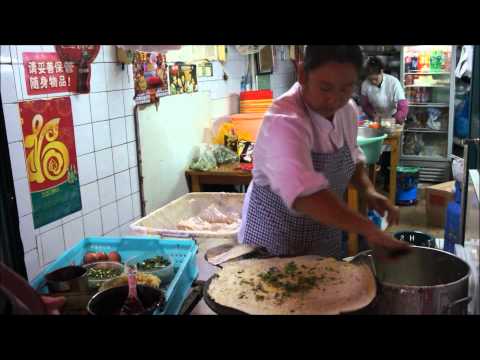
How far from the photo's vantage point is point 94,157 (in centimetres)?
265

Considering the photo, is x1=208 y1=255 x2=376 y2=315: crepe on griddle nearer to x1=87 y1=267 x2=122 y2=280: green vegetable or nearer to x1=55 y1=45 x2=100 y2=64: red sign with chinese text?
x1=87 y1=267 x2=122 y2=280: green vegetable

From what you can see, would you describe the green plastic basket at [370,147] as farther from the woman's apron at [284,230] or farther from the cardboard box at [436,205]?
the cardboard box at [436,205]

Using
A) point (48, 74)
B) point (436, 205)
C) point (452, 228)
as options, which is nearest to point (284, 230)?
point (452, 228)

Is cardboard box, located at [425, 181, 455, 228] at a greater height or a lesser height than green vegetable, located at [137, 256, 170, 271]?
lesser

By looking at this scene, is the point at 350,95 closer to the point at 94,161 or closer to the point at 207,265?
the point at 207,265

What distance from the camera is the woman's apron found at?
1421mm

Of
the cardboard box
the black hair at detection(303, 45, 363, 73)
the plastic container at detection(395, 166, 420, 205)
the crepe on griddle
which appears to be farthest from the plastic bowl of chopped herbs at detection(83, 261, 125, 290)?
the plastic container at detection(395, 166, 420, 205)

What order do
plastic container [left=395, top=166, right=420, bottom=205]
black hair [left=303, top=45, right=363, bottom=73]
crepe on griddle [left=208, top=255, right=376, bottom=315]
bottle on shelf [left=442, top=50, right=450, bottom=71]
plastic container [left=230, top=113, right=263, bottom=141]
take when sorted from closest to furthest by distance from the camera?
black hair [left=303, top=45, right=363, bottom=73], crepe on griddle [left=208, top=255, right=376, bottom=315], plastic container [left=230, top=113, right=263, bottom=141], plastic container [left=395, top=166, right=420, bottom=205], bottle on shelf [left=442, top=50, right=450, bottom=71]

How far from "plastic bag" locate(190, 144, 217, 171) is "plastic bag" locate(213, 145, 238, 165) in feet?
0.09

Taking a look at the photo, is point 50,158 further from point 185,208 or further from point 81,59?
point 185,208

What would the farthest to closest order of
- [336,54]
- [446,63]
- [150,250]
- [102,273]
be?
[446,63] < [150,250] < [102,273] < [336,54]

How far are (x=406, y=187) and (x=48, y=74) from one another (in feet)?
10.9
